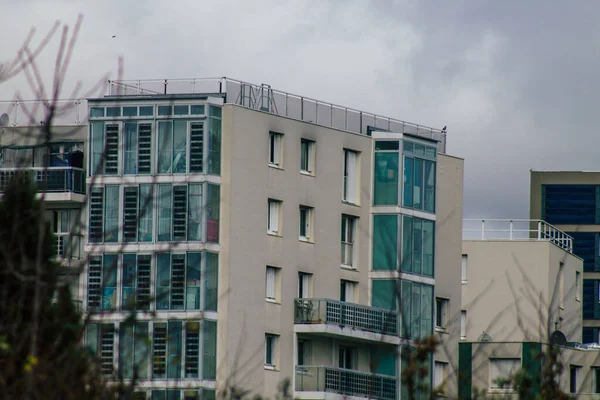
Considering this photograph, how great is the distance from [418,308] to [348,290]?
9.60ft

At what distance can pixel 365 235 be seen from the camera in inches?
2443

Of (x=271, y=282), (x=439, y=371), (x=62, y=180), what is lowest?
(x=439, y=371)

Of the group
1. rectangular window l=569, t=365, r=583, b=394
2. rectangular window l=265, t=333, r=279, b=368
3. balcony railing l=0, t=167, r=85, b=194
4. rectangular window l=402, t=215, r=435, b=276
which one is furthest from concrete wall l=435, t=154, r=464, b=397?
balcony railing l=0, t=167, r=85, b=194

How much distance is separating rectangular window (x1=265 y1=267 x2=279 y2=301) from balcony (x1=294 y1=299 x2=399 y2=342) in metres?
0.99

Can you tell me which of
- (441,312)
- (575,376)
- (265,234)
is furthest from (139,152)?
(575,376)

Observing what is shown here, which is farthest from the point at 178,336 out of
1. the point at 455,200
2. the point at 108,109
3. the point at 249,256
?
the point at 455,200

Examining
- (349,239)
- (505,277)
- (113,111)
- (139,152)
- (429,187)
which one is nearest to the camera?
(113,111)

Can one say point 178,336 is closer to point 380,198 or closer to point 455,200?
point 380,198

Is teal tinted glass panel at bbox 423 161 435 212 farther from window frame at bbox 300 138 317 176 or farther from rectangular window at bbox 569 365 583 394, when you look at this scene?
rectangular window at bbox 569 365 583 394

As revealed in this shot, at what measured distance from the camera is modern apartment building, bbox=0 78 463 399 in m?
55.9

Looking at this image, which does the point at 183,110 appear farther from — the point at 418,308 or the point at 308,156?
the point at 418,308

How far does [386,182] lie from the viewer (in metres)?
62.5

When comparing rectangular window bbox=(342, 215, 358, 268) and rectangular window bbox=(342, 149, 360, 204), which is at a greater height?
rectangular window bbox=(342, 149, 360, 204)

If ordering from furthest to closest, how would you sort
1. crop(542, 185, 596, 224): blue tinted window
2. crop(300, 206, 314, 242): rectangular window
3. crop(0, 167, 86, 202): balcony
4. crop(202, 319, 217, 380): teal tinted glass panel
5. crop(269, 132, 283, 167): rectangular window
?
crop(542, 185, 596, 224): blue tinted window
crop(300, 206, 314, 242): rectangular window
crop(269, 132, 283, 167): rectangular window
crop(0, 167, 86, 202): balcony
crop(202, 319, 217, 380): teal tinted glass panel
